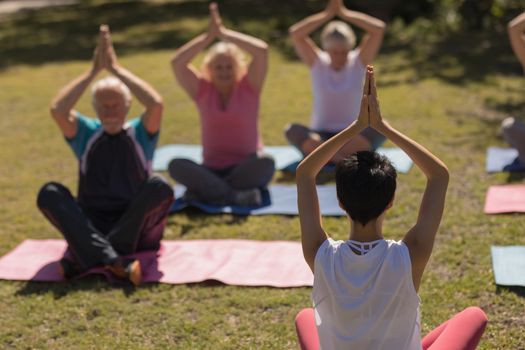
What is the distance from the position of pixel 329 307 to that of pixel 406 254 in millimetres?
369

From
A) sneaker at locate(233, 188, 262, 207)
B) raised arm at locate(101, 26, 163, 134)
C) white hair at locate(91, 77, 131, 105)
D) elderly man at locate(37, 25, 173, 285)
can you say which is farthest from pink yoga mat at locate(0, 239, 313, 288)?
white hair at locate(91, 77, 131, 105)

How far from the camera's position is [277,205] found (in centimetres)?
623

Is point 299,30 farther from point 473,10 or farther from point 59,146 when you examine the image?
point 473,10

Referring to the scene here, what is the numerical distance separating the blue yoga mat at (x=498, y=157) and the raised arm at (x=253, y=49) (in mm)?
2134

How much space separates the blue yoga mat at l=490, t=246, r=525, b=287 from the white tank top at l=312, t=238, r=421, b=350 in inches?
67.3

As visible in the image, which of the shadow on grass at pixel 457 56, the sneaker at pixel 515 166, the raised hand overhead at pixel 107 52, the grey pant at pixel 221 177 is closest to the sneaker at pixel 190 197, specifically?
the grey pant at pixel 221 177

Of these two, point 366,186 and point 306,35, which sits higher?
point 306,35

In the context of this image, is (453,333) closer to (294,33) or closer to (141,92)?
(141,92)

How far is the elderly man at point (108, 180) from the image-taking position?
504 cm

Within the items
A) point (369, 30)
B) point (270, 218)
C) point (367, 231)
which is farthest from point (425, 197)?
point (369, 30)

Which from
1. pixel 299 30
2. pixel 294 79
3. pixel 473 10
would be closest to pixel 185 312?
pixel 299 30

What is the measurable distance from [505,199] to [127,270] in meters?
2.94

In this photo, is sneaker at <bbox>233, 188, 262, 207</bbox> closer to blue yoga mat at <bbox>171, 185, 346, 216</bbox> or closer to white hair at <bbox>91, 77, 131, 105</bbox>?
blue yoga mat at <bbox>171, 185, 346, 216</bbox>

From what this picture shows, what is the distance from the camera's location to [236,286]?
4.80 meters
